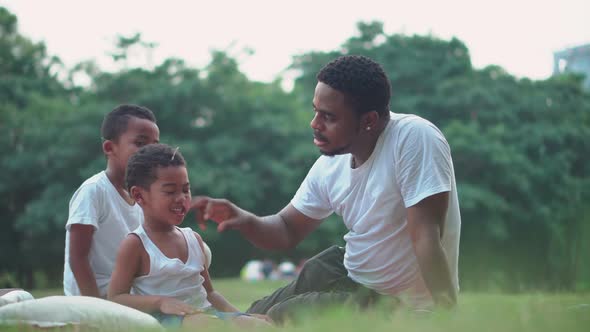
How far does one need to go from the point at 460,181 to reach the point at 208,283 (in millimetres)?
20931

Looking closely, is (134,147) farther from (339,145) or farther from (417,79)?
(417,79)

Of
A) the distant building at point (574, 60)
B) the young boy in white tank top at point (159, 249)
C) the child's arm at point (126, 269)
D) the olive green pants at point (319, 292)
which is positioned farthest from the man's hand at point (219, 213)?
the distant building at point (574, 60)

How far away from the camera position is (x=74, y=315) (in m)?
3.18

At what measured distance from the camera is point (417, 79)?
26.6 m

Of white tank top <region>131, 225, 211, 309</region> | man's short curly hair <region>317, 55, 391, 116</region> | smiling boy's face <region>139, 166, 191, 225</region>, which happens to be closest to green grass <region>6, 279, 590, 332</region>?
white tank top <region>131, 225, 211, 309</region>

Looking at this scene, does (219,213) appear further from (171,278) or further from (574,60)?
(574,60)

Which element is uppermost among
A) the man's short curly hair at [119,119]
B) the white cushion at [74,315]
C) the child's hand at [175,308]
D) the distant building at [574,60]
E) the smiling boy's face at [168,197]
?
the distant building at [574,60]

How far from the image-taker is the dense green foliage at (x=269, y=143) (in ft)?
75.3

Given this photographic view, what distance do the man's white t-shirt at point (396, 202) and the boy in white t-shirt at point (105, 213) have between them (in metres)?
1.44

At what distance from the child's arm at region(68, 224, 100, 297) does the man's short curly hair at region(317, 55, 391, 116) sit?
1707mm

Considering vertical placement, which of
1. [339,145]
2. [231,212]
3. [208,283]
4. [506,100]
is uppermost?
[506,100]

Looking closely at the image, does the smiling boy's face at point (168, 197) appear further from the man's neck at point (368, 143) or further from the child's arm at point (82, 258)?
the man's neck at point (368, 143)

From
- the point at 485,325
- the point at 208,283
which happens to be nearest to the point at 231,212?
the point at 208,283

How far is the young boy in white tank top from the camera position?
3.86 metres
